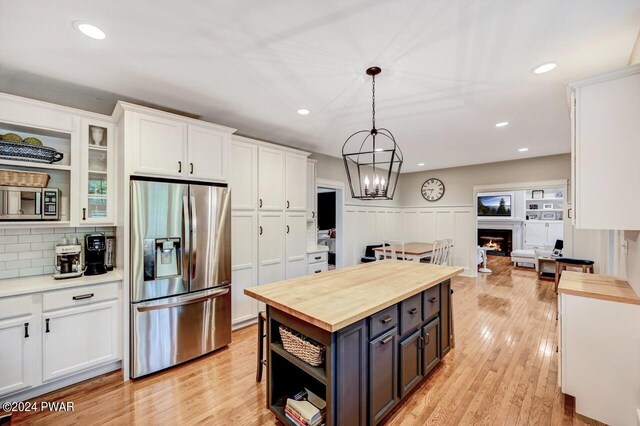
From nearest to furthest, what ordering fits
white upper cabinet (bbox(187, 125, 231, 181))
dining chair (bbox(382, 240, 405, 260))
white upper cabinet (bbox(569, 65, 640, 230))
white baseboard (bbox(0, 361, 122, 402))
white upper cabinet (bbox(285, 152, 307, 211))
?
white upper cabinet (bbox(569, 65, 640, 230)) → white baseboard (bbox(0, 361, 122, 402)) → white upper cabinet (bbox(187, 125, 231, 181)) → white upper cabinet (bbox(285, 152, 307, 211)) → dining chair (bbox(382, 240, 405, 260))

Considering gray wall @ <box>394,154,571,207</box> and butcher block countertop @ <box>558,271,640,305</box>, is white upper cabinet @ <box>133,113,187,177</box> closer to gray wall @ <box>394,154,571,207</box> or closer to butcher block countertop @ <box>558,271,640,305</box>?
butcher block countertop @ <box>558,271,640,305</box>

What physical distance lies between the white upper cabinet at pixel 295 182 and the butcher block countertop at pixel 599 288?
9.63 ft

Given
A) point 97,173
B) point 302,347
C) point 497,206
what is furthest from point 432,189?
point 97,173

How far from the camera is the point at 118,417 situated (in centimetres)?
192

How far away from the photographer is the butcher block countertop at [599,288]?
1.79 m

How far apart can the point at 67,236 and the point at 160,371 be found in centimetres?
151

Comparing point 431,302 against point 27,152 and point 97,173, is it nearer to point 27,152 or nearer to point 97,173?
point 97,173

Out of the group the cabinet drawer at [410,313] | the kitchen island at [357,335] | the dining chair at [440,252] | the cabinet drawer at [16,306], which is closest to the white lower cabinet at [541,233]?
the dining chair at [440,252]

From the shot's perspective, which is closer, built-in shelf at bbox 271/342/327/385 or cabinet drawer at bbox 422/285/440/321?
built-in shelf at bbox 271/342/327/385

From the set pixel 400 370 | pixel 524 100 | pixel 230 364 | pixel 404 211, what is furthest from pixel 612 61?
pixel 404 211

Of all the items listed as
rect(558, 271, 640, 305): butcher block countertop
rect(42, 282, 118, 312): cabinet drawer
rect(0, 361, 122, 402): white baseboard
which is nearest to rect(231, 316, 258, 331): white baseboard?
rect(0, 361, 122, 402): white baseboard

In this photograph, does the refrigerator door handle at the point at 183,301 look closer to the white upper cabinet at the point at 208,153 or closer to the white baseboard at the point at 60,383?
the white baseboard at the point at 60,383

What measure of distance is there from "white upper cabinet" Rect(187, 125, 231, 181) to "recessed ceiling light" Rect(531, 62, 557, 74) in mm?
2846

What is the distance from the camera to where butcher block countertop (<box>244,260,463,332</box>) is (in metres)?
1.50
